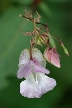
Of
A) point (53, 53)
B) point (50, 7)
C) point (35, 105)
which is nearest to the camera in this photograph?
point (53, 53)

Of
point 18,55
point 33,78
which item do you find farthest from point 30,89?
point 18,55

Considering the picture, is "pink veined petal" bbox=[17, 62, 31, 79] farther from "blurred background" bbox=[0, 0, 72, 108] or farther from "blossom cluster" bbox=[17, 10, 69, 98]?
"blurred background" bbox=[0, 0, 72, 108]

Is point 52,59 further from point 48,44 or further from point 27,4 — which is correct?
point 27,4

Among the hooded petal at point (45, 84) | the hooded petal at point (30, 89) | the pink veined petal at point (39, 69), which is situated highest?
the pink veined petal at point (39, 69)

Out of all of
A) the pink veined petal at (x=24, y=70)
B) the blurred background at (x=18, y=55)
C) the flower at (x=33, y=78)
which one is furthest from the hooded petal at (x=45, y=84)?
the blurred background at (x=18, y=55)

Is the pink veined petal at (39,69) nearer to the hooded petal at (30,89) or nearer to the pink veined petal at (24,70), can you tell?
the pink veined petal at (24,70)

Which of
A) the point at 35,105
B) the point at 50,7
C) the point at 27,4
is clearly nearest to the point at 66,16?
the point at 50,7

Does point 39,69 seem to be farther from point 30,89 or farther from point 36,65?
point 30,89

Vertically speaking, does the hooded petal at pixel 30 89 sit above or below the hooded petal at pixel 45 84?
below
